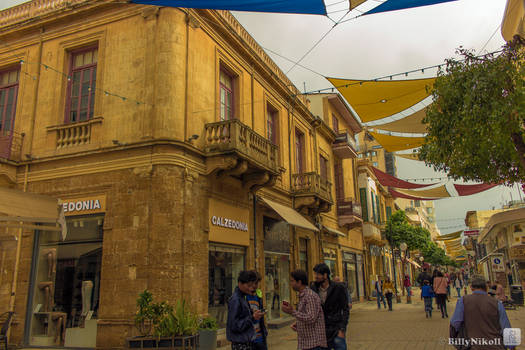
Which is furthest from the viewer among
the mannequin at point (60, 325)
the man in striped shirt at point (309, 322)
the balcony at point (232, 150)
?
the balcony at point (232, 150)

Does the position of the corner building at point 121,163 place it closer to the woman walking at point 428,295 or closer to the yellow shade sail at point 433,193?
the woman walking at point 428,295

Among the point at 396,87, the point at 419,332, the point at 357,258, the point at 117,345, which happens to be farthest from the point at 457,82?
the point at 357,258

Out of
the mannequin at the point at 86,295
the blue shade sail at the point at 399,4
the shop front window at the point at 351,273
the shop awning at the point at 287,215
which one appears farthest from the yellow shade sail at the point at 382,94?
the shop front window at the point at 351,273

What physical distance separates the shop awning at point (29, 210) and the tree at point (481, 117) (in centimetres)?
923

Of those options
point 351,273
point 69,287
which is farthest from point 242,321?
point 351,273

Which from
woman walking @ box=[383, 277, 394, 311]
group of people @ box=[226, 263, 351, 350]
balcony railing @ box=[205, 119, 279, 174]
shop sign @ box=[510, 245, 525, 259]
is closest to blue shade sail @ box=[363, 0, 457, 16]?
group of people @ box=[226, 263, 351, 350]

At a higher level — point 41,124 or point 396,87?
point 396,87

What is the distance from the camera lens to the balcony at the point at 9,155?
39.7 feet

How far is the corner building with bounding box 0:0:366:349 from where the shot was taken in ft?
34.5

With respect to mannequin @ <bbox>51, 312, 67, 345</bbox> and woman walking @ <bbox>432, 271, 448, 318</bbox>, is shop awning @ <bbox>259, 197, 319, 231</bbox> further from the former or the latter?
mannequin @ <bbox>51, 312, 67, 345</bbox>

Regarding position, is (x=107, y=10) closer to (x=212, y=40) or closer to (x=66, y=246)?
(x=212, y=40)

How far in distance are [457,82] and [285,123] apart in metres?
9.33

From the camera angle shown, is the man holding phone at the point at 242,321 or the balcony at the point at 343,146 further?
the balcony at the point at 343,146

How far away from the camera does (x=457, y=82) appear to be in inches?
394
